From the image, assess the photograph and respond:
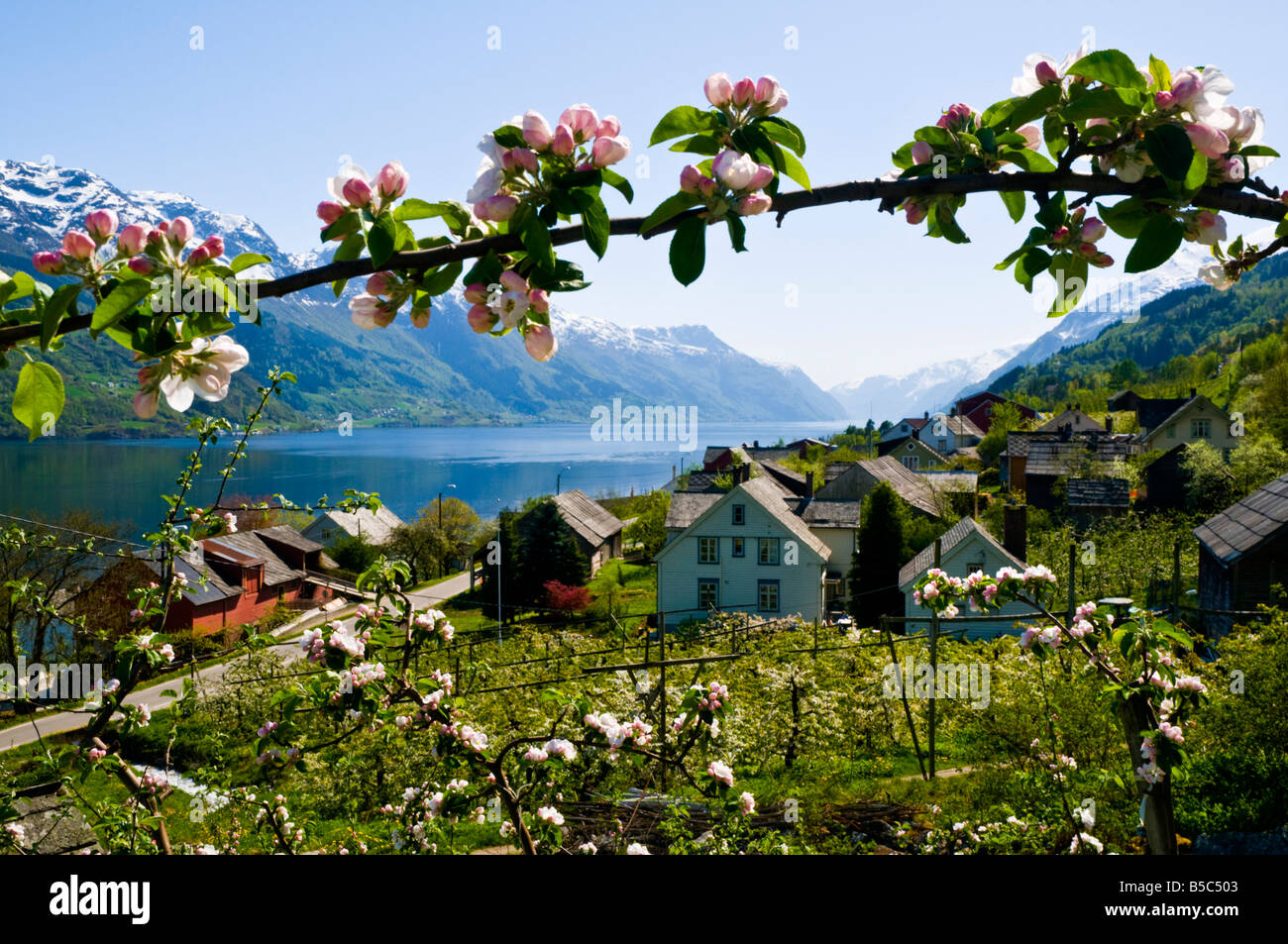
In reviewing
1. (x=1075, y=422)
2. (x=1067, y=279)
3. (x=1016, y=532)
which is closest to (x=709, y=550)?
(x=1016, y=532)

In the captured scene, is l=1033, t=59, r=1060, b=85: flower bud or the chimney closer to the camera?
l=1033, t=59, r=1060, b=85: flower bud

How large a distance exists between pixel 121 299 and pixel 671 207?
55cm

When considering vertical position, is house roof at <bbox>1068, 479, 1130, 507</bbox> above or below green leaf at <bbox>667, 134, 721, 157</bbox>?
below

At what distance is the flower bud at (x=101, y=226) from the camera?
820 mm

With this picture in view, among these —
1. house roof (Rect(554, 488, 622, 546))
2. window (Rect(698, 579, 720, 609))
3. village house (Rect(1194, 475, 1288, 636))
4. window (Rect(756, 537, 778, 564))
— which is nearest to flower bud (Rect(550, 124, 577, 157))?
village house (Rect(1194, 475, 1288, 636))

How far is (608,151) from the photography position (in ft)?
2.73

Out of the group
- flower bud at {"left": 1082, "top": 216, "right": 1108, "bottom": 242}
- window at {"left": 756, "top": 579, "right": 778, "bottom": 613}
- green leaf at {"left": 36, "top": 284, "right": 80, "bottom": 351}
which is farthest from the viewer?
window at {"left": 756, "top": 579, "right": 778, "bottom": 613}

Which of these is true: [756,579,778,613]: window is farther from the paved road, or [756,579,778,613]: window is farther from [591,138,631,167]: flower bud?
[591,138,631,167]: flower bud

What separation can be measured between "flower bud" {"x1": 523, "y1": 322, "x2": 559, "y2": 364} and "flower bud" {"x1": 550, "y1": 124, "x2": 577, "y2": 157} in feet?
0.62

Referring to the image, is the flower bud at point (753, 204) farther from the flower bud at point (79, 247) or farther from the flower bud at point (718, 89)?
the flower bud at point (79, 247)

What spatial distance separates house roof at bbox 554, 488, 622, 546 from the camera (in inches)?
Result: 1443

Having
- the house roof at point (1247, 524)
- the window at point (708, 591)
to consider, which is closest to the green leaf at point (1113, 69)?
the house roof at point (1247, 524)

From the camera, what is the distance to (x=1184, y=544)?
2102 cm
